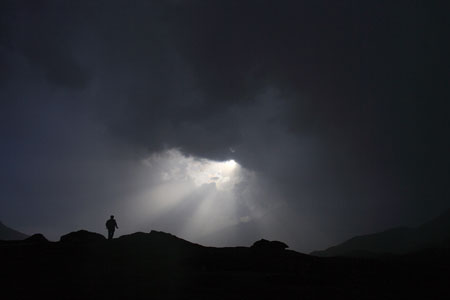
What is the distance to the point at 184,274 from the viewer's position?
54.3 ft

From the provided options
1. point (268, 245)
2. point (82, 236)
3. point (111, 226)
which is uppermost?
point (111, 226)

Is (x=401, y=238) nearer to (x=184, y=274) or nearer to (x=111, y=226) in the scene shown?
(x=111, y=226)

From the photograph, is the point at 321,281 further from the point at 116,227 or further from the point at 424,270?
the point at 116,227

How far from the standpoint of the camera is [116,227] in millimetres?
29578

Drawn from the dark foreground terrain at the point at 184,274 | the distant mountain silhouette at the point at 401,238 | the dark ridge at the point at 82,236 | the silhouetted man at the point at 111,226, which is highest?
the distant mountain silhouette at the point at 401,238

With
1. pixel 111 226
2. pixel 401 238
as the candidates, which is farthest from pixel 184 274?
pixel 401 238

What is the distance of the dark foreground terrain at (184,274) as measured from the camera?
1288 cm

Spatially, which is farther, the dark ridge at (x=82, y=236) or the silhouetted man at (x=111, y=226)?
the silhouetted man at (x=111, y=226)

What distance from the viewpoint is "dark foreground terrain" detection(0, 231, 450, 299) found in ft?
42.3

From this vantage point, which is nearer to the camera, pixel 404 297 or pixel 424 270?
pixel 404 297

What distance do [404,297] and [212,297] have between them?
10971 mm

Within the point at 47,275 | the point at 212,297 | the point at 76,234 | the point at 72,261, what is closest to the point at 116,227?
the point at 76,234

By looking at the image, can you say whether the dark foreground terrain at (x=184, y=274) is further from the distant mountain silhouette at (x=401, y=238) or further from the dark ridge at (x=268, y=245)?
the distant mountain silhouette at (x=401, y=238)

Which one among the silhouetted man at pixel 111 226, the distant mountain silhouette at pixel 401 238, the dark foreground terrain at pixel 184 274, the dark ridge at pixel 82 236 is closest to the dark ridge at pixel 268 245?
the dark foreground terrain at pixel 184 274
